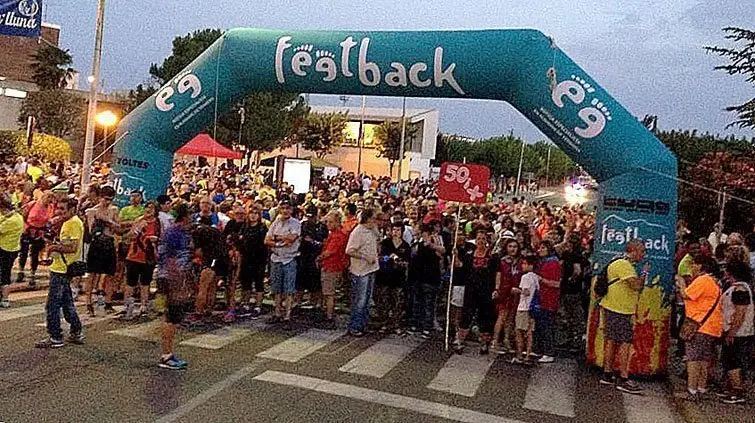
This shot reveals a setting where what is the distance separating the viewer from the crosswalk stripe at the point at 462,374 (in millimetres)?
8312

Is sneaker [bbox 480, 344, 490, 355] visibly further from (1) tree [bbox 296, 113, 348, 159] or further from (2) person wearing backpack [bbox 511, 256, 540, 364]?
(1) tree [bbox 296, 113, 348, 159]

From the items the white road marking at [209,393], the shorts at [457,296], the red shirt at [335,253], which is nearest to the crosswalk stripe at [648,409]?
the shorts at [457,296]

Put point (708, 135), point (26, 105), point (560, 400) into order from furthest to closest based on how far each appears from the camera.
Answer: point (26, 105) → point (708, 135) → point (560, 400)

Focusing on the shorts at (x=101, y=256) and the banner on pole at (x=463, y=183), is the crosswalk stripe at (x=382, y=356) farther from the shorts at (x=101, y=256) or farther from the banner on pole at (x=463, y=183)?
the shorts at (x=101, y=256)

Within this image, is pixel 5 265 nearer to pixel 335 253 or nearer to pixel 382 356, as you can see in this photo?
pixel 335 253

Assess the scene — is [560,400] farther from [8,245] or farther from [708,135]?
[708,135]

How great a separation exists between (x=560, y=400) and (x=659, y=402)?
1.22m

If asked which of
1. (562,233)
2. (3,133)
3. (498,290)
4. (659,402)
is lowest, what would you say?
(659,402)

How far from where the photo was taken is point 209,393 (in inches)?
288

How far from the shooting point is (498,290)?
10117mm

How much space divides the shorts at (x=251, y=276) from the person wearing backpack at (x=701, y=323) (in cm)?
596

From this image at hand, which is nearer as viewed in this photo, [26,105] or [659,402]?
[659,402]

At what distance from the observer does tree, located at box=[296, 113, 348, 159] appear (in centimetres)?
5653

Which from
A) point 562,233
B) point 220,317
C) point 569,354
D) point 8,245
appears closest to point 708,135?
point 562,233
